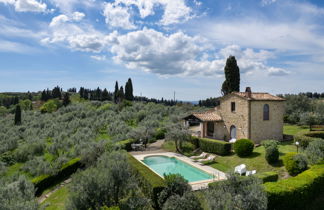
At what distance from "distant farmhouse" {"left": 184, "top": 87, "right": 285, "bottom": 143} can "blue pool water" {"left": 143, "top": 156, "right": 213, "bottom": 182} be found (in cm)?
623

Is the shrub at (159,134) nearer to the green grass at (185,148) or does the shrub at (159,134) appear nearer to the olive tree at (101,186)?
the green grass at (185,148)

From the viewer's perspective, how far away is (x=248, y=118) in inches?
864

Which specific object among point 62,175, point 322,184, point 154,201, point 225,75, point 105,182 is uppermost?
point 225,75

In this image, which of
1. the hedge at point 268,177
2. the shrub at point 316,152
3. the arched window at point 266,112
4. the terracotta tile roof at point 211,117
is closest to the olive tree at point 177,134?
the terracotta tile roof at point 211,117

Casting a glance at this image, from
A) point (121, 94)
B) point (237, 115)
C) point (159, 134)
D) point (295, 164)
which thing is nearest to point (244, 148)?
point (295, 164)

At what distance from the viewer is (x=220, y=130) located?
25562 millimetres

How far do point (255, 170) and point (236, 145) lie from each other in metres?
3.54

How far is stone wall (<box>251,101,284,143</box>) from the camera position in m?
22.2

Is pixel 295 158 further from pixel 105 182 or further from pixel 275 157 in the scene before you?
pixel 105 182

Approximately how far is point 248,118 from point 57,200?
61.0 ft

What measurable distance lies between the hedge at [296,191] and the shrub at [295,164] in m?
1.94

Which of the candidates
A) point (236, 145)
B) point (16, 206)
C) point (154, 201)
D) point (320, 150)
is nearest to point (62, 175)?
point (154, 201)

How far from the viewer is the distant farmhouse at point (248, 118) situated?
22.2 m

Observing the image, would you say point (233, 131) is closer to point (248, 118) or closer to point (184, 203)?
point (248, 118)
